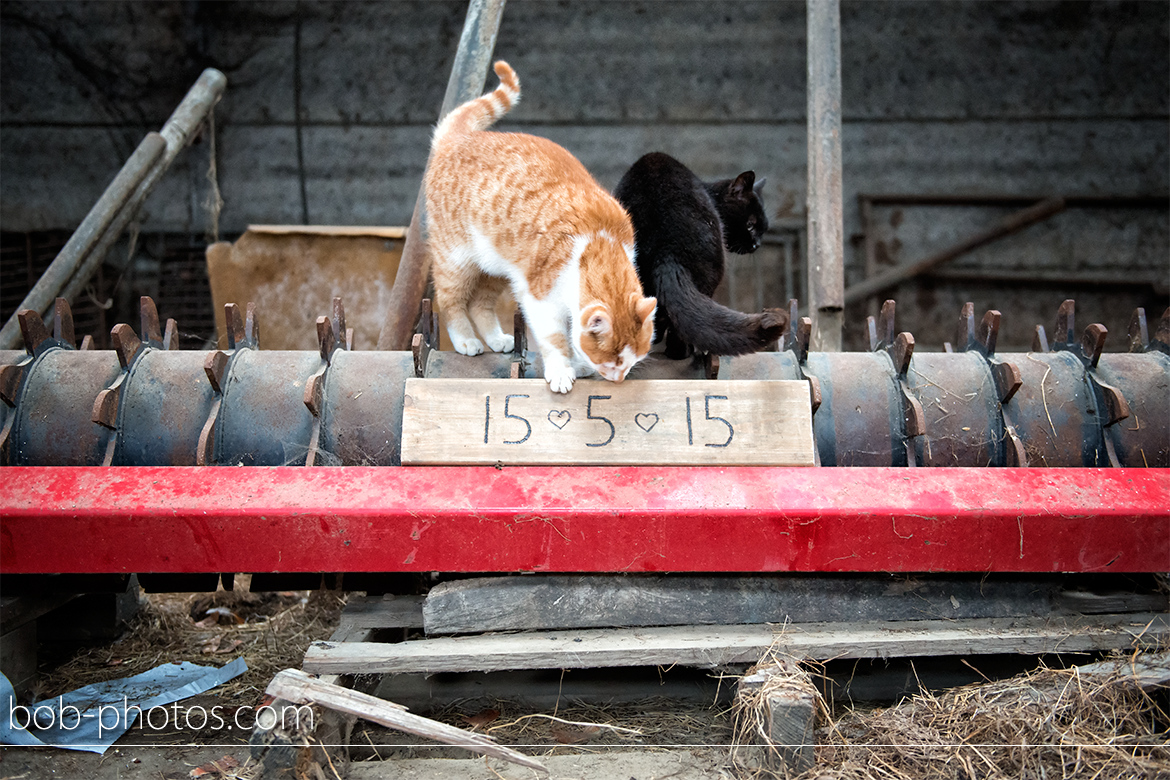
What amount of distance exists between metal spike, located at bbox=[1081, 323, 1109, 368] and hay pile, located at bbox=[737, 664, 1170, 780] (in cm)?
105

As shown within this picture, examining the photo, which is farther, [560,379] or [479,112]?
[479,112]

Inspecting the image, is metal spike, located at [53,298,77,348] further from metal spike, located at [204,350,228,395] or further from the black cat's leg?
the black cat's leg

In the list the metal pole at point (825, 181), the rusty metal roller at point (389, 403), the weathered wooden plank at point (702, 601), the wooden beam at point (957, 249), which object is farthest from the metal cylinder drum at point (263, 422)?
the wooden beam at point (957, 249)

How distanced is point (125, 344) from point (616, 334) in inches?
61.6

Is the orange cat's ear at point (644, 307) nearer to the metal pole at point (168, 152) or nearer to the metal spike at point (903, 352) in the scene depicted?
the metal spike at point (903, 352)

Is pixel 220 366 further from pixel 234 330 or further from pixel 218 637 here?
pixel 218 637

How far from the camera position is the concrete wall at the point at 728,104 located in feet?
24.0

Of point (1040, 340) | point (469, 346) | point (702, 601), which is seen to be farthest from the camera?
point (1040, 340)

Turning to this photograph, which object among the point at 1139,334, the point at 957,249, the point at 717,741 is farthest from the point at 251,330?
the point at 957,249

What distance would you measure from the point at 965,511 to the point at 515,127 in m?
6.33

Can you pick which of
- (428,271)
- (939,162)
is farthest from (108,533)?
(939,162)

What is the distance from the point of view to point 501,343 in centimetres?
278

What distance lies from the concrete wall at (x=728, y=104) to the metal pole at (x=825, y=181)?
13.0 feet

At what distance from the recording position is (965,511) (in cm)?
197
